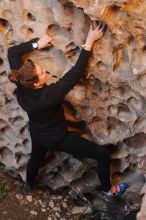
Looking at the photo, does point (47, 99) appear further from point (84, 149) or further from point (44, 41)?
point (84, 149)

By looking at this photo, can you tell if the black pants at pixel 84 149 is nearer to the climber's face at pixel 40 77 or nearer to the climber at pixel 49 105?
the climber at pixel 49 105

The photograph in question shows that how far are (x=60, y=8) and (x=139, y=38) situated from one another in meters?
0.64

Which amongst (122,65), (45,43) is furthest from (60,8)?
(122,65)

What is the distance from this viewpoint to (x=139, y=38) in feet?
13.1

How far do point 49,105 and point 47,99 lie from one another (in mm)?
58

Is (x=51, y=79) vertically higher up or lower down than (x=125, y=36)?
lower down

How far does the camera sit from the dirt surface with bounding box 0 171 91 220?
5273 mm

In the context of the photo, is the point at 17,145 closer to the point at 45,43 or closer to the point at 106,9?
the point at 45,43

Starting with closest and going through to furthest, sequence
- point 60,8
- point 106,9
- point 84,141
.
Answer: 1. point 106,9
2. point 60,8
3. point 84,141

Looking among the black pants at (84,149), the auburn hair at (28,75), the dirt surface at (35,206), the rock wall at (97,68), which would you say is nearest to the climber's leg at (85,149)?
the black pants at (84,149)

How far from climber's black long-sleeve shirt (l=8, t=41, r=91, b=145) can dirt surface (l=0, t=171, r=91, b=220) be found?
102 cm

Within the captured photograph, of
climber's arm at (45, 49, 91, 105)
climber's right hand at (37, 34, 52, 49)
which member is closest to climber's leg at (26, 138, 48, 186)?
climber's arm at (45, 49, 91, 105)

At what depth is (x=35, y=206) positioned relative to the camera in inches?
212

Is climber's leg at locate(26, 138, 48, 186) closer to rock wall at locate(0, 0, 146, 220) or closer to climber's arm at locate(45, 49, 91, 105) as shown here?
rock wall at locate(0, 0, 146, 220)
